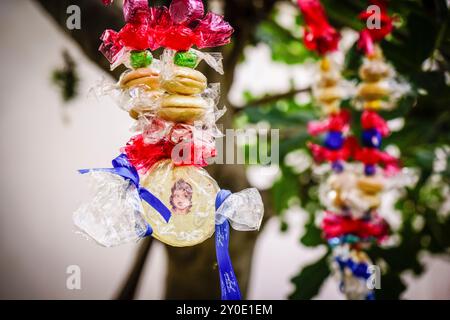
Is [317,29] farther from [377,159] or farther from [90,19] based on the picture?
[90,19]

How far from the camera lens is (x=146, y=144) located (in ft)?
1.38

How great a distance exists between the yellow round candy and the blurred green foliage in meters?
0.54

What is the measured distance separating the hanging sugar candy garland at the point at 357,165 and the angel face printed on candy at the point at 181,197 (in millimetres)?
433

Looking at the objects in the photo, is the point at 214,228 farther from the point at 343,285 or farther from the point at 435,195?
the point at 435,195

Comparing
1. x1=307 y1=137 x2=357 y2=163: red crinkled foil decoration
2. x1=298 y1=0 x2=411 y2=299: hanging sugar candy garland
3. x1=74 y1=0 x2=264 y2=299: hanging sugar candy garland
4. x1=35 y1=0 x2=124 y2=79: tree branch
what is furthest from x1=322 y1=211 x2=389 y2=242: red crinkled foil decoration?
x1=35 y1=0 x2=124 y2=79: tree branch

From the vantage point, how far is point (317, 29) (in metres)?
0.77

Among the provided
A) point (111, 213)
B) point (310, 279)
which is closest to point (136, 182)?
point (111, 213)

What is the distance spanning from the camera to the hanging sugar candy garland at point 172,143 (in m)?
0.39

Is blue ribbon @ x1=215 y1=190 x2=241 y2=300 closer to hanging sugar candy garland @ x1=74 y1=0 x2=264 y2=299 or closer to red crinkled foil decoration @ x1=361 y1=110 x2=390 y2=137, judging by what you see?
hanging sugar candy garland @ x1=74 y1=0 x2=264 y2=299

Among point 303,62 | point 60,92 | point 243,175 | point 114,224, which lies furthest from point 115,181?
point 303,62

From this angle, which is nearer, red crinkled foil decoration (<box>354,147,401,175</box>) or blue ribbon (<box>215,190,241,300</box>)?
blue ribbon (<box>215,190,241,300</box>)

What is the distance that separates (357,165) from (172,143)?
1.64 feet

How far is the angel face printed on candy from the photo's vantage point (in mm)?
403
